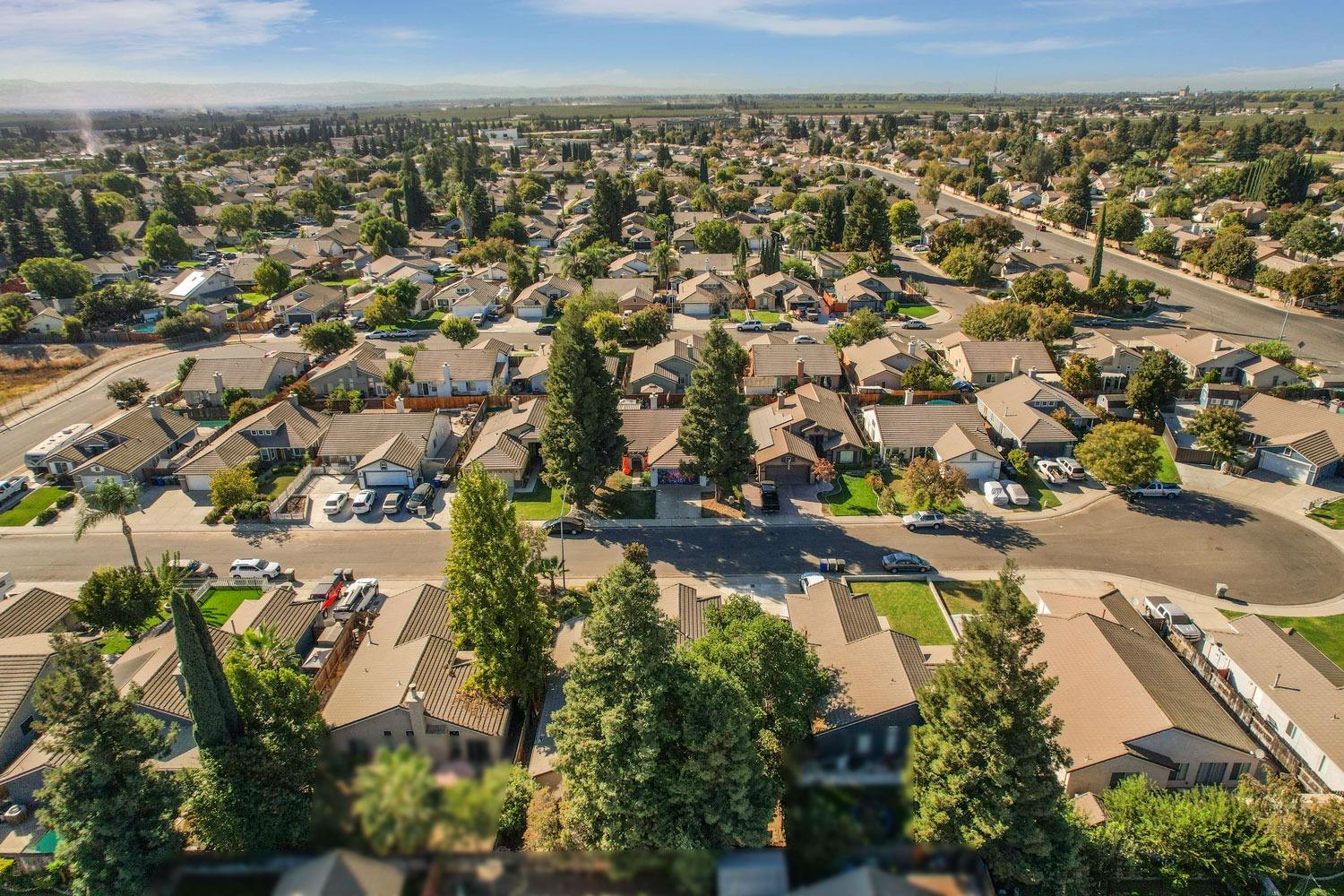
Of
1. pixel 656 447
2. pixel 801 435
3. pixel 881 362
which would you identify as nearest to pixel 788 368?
pixel 881 362

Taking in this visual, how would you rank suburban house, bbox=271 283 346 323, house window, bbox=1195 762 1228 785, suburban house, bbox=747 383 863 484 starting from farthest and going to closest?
suburban house, bbox=271 283 346 323 < suburban house, bbox=747 383 863 484 < house window, bbox=1195 762 1228 785

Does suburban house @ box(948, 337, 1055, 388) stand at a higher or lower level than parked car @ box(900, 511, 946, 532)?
higher

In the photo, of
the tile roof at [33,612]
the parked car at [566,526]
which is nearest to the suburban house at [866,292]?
the parked car at [566,526]

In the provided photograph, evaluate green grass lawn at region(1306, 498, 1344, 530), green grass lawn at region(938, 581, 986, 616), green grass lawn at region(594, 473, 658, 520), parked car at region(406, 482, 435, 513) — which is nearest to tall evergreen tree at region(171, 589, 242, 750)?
parked car at region(406, 482, 435, 513)

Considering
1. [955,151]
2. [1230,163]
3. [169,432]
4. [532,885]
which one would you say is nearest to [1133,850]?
[532,885]

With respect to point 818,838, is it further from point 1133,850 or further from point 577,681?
point 1133,850

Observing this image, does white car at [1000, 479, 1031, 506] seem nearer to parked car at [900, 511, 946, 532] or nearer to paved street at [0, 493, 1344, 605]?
paved street at [0, 493, 1344, 605]
